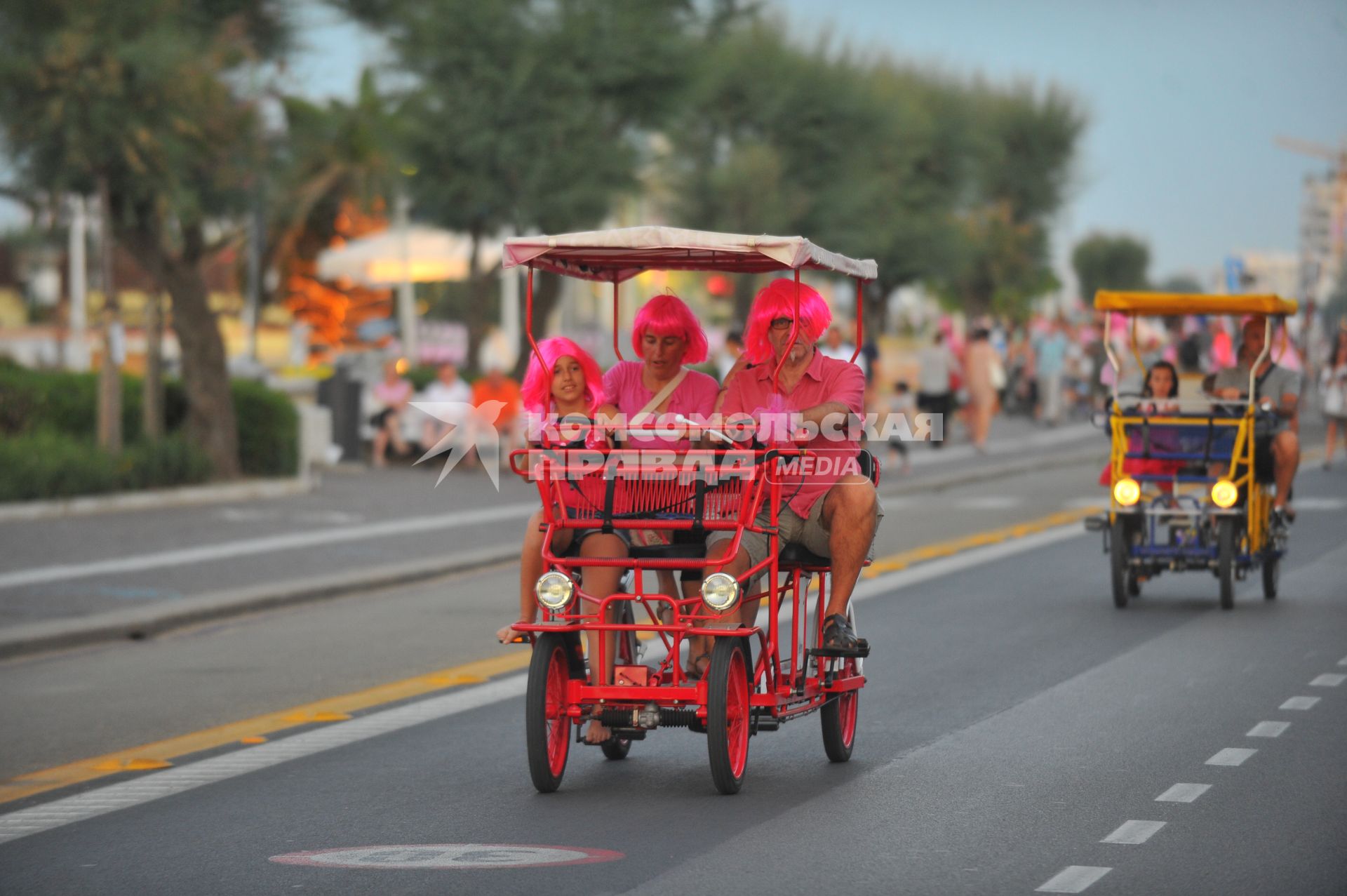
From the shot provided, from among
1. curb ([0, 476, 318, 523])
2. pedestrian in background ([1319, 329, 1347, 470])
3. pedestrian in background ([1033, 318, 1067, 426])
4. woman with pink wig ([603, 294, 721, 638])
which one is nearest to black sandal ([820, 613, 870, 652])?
woman with pink wig ([603, 294, 721, 638])

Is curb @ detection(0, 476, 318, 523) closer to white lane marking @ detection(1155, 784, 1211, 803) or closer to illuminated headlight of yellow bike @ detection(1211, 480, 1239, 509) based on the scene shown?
illuminated headlight of yellow bike @ detection(1211, 480, 1239, 509)

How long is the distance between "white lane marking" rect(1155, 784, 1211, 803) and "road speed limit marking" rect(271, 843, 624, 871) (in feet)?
7.14

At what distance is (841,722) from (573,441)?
1.70 m

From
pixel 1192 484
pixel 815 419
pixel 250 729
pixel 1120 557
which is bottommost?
pixel 250 729

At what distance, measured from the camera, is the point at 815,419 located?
812 centimetres

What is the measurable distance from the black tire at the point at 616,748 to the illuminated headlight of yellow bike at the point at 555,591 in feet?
3.12

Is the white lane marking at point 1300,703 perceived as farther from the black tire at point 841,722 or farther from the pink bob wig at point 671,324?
the pink bob wig at point 671,324

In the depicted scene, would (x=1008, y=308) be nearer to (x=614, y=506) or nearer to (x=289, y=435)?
(x=289, y=435)

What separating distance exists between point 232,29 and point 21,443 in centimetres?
511

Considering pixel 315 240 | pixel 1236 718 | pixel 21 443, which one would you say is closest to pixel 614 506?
pixel 1236 718

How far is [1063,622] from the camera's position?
12961 millimetres

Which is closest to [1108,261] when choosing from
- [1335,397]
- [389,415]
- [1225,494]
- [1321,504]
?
[1335,397]

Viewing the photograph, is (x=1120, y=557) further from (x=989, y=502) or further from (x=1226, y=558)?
(x=989, y=502)

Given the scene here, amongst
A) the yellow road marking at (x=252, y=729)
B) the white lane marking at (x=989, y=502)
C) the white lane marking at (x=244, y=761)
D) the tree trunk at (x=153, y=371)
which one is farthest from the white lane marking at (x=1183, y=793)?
the tree trunk at (x=153, y=371)
